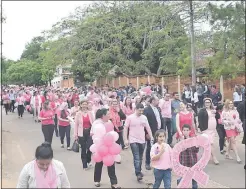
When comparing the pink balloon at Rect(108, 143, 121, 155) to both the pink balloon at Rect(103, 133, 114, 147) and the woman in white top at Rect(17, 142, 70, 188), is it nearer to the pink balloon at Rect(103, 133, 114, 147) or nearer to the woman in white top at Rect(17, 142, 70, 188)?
the pink balloon at Rect(103, 133, 114, 147)

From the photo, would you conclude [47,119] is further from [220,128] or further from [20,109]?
[20,109]

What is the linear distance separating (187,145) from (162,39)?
2662 cm

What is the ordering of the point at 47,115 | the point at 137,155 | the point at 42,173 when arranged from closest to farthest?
the point at 42,173 → the point at 137,155 → the point at 47,115

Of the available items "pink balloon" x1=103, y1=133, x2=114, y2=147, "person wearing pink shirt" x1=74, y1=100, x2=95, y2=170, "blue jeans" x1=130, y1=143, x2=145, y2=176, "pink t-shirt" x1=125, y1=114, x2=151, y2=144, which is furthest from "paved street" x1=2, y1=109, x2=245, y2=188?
"pink balloon" x1=103, y1=133, x2=114, y2=147

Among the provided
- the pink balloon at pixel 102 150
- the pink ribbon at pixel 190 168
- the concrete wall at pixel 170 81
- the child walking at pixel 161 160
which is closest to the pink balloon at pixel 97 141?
the pink balloon at pixel 102 150

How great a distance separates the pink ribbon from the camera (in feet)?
22.3

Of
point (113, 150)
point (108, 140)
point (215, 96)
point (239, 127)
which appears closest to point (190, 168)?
point (113, 150)

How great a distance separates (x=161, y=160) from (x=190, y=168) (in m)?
0.50

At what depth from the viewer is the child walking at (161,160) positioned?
681 cm

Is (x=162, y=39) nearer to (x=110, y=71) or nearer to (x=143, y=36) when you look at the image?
(x=143, y=36)

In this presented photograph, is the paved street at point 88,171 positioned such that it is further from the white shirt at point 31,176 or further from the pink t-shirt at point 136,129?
the white shirt at point 31,176

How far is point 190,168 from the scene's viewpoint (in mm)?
6855

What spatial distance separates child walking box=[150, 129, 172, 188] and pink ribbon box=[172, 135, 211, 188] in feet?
0.37

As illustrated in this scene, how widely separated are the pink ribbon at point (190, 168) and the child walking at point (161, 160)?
0.37 feet
